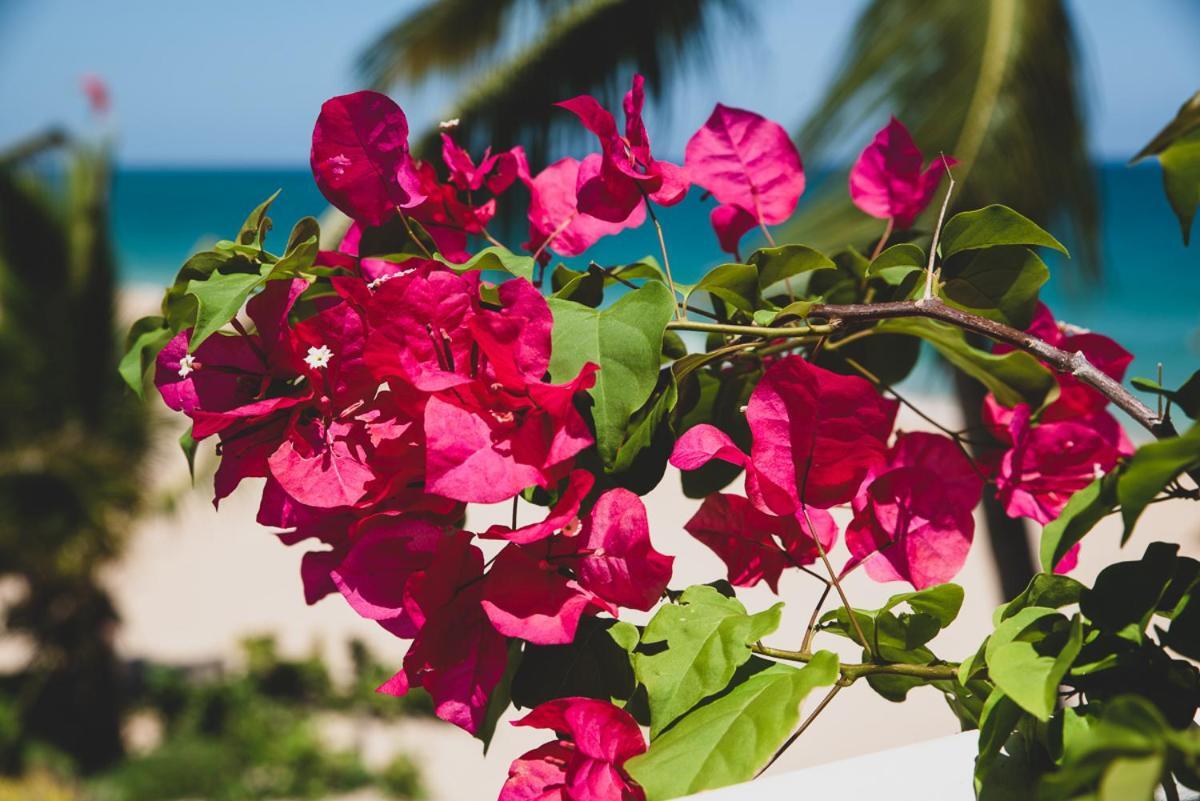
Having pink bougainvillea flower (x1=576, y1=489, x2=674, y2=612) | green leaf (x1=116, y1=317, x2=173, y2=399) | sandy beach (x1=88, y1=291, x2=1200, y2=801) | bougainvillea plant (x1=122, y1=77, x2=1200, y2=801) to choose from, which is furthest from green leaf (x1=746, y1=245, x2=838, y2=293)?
sandy beach (x1=88, y1=291, x2=1200, y2=801)

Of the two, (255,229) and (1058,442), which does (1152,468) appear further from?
(255,229)

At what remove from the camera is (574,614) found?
0.96 ft

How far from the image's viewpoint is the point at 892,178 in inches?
17.5

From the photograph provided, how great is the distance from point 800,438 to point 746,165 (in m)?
0.16

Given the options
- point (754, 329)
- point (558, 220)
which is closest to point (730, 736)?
point (754, 329)

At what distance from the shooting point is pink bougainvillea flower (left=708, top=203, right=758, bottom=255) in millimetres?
444

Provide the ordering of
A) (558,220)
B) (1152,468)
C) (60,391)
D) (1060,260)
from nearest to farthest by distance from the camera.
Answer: (1152,468) < (558,220) < (60,391) < (1060,260)

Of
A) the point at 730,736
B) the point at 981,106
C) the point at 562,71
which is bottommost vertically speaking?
the point at 730,736

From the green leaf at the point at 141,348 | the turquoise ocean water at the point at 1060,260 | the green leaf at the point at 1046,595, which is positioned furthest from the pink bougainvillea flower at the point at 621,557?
the turquoise ocean water at the point at 1060,260

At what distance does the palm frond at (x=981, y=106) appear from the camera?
211 centimetres

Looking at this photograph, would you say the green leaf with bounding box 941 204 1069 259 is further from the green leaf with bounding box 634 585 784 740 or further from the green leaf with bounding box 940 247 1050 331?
the green leaf with bounding box 634 585 784 740

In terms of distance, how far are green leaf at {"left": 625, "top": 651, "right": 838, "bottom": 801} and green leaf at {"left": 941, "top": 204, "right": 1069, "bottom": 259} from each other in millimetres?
154

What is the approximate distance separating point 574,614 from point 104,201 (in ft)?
9.34

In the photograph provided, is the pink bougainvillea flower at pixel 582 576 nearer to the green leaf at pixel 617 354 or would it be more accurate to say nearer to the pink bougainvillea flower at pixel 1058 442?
the green leaf at pixel 617 354
